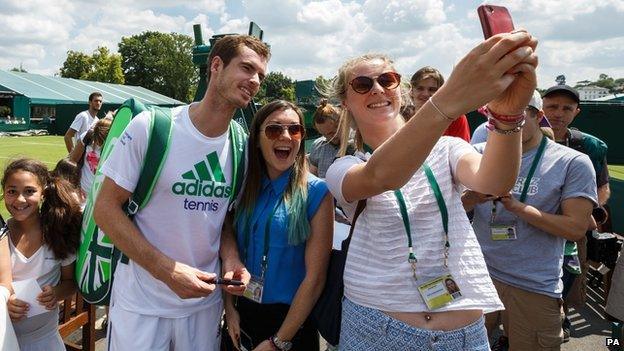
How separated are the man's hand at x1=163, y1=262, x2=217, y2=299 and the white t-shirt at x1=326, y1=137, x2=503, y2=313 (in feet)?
2.40

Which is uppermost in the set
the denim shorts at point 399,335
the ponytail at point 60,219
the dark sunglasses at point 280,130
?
the dark sunglasses at point 280,130

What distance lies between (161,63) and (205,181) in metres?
77.2

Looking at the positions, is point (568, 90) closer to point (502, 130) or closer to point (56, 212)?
point (502, 130)

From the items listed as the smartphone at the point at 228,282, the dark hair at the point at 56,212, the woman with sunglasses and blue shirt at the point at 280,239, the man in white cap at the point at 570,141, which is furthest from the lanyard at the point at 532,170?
the dark hair at the point at 56,212

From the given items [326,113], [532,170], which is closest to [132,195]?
[532,170]

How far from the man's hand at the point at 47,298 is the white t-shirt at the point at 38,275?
4.2 inches

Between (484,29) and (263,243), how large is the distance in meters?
1.50

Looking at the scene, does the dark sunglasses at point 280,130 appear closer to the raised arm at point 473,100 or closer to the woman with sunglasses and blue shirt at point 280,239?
the woman with sunglasses and blue shirt at point 280,239

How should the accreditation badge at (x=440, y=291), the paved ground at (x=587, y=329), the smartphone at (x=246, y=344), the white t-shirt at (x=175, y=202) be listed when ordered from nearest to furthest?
the accreditation badge at (x=440, y=291) → the white t-shirt at (x=175, y=202) → the smartphone at (x=246, y=344) → the paved ground at (x=587, y=329)

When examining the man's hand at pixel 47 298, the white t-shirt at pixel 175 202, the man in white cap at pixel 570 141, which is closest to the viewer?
the white t-shirt at pixel 175 202

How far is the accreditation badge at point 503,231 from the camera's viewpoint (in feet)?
9.05

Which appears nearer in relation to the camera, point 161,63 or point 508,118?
point 508,118

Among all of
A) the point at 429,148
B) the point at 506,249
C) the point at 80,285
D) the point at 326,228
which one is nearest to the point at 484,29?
the point at 429,148

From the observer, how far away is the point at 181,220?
2.16 metres
